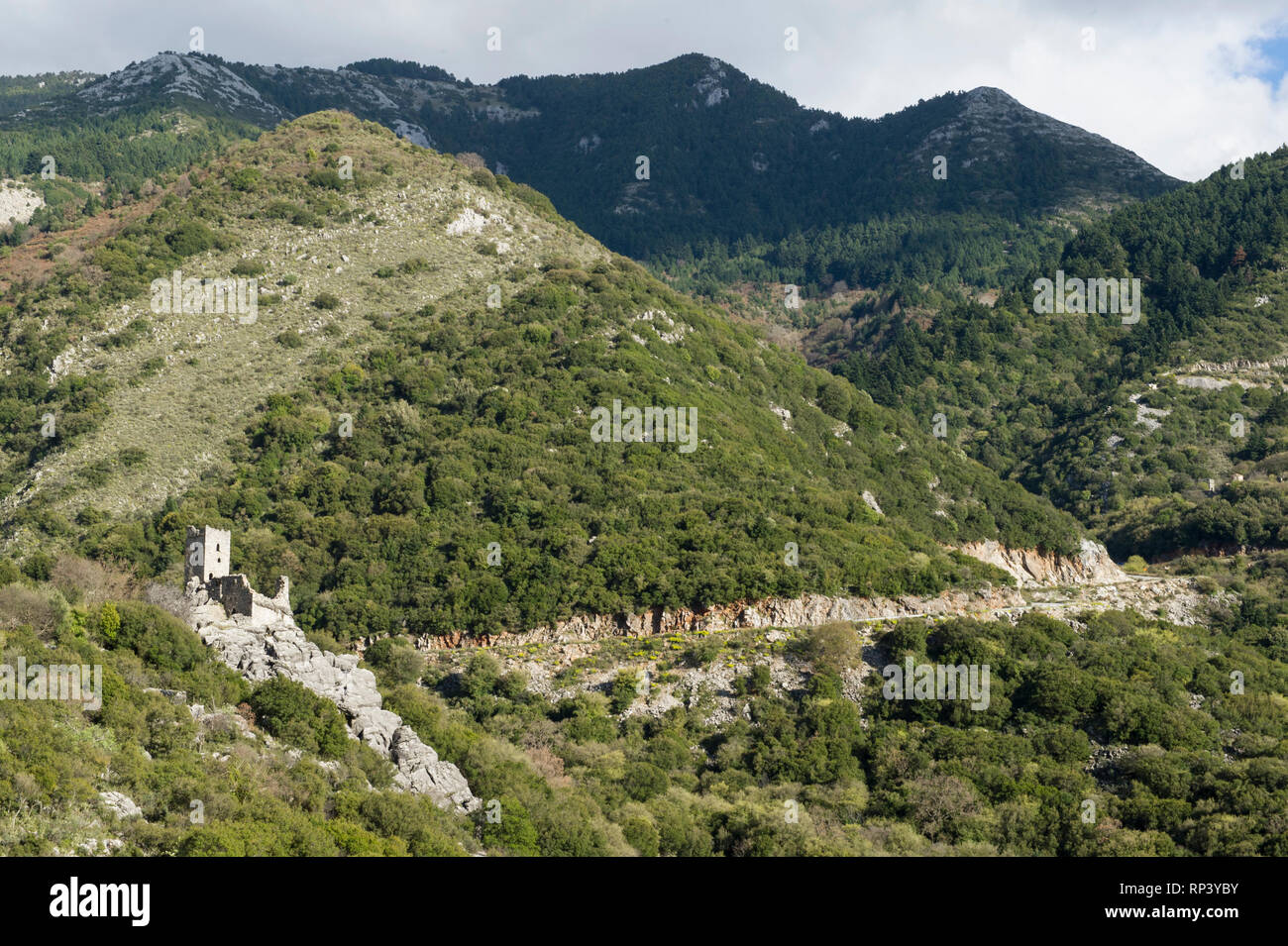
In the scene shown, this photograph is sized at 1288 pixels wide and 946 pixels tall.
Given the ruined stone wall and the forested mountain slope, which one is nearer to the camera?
the ruined stone wall

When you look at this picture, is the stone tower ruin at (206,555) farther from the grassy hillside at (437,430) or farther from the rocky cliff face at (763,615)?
the rocky cliff face at (763,615)

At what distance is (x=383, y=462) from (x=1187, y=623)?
4026 centimetres

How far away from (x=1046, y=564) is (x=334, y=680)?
4565cm

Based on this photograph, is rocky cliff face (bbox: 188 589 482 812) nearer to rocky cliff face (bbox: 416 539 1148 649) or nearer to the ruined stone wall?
the ruined stone wall

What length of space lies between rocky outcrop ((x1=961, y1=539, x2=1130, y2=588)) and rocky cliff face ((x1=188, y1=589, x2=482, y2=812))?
129 ft

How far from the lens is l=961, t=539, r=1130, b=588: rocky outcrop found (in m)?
68.8

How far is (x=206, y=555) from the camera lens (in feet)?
→ 134

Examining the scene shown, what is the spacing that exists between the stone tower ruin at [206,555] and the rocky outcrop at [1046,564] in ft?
136

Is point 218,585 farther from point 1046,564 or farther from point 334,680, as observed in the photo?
point 1046,564

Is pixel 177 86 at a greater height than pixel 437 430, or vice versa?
pixel 177 86

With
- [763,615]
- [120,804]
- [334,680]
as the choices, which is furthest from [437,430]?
[120,804]

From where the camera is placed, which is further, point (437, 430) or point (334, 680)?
point (437, 430)

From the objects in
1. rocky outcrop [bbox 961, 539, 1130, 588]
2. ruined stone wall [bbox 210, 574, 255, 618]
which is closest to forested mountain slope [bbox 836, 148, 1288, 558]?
rocky outcrop [bbox 961, 539, 1130, 588]
